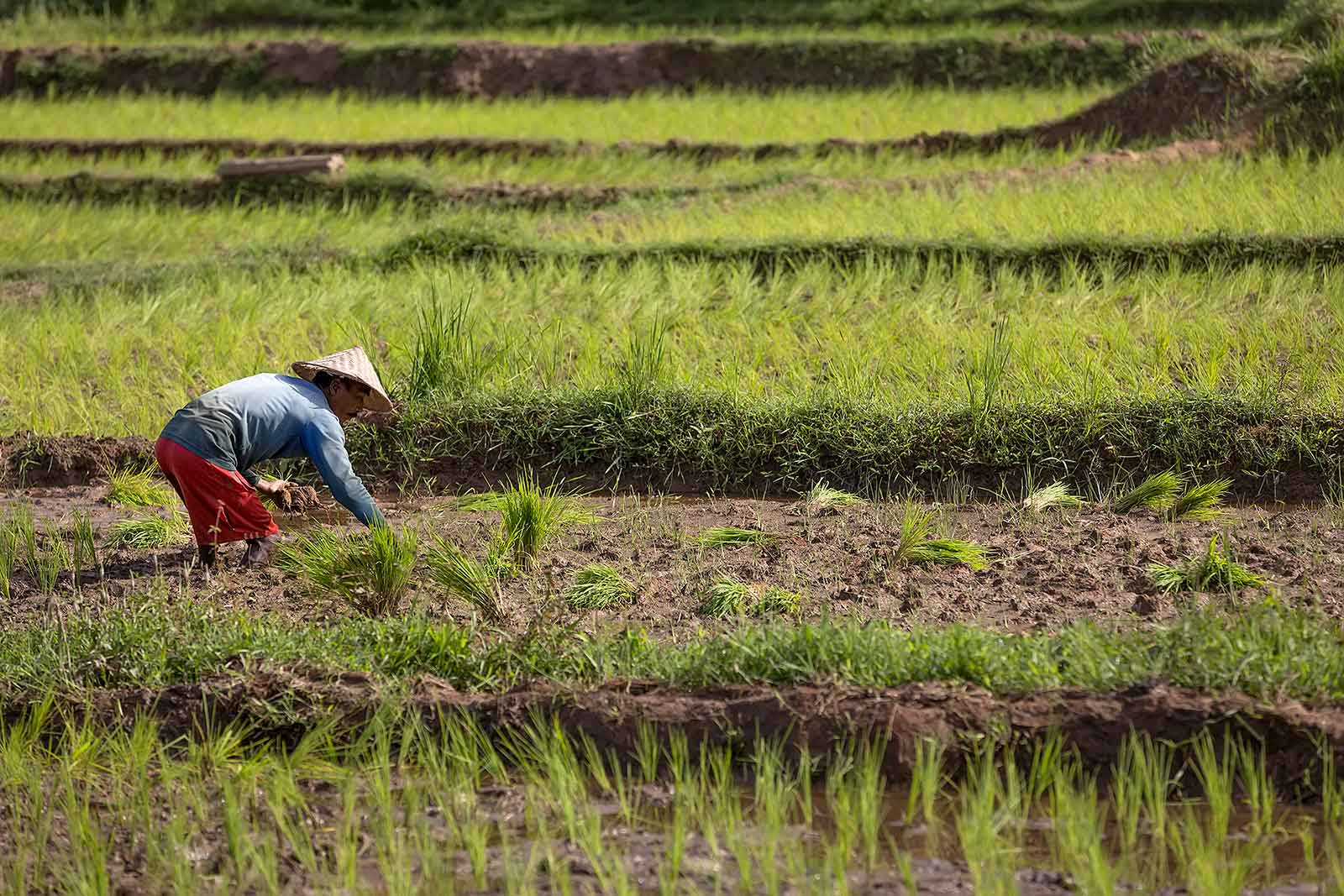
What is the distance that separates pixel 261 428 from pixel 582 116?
28.0ft

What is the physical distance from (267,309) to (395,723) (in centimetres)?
392

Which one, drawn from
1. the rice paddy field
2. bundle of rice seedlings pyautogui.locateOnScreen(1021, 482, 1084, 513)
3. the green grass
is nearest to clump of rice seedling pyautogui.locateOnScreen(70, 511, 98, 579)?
the rice paddy field

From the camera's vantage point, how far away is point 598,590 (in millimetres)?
4039

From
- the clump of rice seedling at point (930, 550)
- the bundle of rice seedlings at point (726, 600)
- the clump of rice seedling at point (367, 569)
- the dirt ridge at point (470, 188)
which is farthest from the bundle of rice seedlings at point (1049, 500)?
the dirt ridge at point (470, 188)

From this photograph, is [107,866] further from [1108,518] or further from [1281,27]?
[1281,27]

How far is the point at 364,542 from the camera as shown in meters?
4.03

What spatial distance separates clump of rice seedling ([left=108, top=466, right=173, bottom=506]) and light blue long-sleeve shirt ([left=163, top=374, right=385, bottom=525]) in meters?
0.96

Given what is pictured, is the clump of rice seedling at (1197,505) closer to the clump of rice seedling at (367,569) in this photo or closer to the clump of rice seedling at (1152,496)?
the clump of rice seedling at (1152,496)

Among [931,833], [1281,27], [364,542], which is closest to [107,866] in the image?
[364,542]

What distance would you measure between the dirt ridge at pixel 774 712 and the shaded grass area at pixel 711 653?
4cm

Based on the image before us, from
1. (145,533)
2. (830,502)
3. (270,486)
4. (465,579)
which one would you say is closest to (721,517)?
(830,502)

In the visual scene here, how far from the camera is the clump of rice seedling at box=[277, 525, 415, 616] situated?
3947 mm

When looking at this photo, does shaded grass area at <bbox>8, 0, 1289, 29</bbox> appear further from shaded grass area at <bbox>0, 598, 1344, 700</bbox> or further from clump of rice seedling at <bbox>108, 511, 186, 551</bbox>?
shaded grass area at <bbox>0, 598, 1344, 700</bbox>

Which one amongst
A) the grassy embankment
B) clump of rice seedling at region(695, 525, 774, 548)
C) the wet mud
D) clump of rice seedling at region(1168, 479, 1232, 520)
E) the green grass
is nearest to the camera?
the grassy embankment
